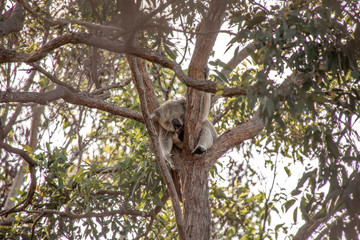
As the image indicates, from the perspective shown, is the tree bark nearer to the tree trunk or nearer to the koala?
the tree trunk

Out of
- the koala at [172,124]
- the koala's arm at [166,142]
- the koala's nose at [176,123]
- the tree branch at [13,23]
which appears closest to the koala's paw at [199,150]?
the koala at [172,124]

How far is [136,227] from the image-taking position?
263 inches

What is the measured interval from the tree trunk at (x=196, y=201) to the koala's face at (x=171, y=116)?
1.00 meters

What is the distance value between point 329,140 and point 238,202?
4.19m

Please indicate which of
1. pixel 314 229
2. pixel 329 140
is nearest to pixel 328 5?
pixel 329 140

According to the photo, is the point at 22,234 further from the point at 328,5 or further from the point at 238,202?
the point at 328,5

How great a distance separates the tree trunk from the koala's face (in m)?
1.00

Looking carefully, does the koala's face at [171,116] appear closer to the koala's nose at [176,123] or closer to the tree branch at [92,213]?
the koala's nose at [176,123]

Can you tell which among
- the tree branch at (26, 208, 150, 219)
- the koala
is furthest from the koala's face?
the tree branch at (26, 208, 150, 219)

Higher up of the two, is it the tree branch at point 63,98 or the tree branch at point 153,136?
the tree branch at point 63,98

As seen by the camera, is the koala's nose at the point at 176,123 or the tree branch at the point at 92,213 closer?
the tree branch at the point at 92,213

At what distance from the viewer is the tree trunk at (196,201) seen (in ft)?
17.5

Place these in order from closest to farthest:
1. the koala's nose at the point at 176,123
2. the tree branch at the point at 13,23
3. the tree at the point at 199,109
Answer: the tree at the point at 199,109, the tree branch at the point at 13,23, the koala's nose at the point at 176,123

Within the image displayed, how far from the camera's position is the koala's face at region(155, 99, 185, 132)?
6.82 metres
